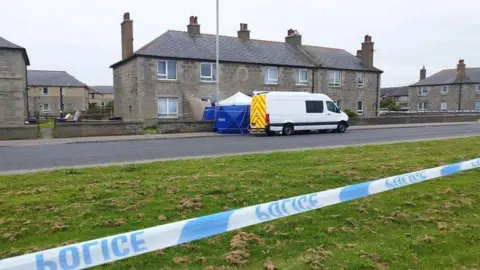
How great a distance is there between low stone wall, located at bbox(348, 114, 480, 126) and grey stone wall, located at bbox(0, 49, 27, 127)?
85.0 feet

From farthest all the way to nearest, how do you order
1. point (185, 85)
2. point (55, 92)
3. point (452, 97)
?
point (55, 92) < point (452, 97) < point (185, 85)

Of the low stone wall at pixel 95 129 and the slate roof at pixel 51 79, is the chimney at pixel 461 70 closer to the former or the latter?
the low stone wall at pixel 95 129

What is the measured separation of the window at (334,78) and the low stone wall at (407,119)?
706 cm

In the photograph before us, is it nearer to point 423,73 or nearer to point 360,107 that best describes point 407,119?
point 360,107

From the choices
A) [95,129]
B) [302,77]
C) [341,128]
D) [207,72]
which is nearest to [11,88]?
[95,129]

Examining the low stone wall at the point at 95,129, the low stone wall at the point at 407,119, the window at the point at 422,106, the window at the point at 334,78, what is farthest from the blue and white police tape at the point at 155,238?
the window at the point at 422,106

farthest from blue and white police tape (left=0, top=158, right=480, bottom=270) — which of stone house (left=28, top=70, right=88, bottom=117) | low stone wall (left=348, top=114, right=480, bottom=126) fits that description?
stone house (left=28, top=70, right=88, bottom=117)

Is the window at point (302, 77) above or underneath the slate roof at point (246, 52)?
underneath

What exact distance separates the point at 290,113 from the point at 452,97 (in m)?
50.4

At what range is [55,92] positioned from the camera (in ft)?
222

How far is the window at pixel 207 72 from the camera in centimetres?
3073

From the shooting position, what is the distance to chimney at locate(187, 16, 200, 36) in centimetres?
3303

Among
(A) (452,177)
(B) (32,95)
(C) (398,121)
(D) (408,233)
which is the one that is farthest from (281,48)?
(B) (32,95)

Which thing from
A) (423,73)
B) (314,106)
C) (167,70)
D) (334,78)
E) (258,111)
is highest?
(423,73)
